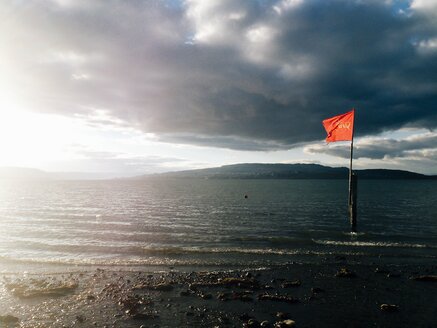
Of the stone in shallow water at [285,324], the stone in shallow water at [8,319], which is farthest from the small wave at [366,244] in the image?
the stone in shallow water at [8,319]

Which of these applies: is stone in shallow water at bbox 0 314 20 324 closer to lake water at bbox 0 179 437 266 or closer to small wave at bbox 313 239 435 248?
lake water at bbox 0 179 437 266

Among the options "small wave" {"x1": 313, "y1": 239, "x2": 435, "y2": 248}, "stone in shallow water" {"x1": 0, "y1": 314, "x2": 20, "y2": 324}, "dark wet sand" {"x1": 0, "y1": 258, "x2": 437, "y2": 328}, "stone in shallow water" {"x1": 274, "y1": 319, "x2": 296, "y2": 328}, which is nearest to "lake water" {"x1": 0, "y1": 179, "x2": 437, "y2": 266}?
"small wave" {"x1": 313, "y1": 239, "x2": 435, "y2": 248}

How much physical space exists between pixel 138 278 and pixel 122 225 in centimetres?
2468

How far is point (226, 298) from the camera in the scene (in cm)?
1612

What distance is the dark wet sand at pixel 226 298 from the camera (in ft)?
45.6

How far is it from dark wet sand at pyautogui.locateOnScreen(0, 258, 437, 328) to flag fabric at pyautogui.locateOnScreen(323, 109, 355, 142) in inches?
479

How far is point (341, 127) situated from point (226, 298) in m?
20.3

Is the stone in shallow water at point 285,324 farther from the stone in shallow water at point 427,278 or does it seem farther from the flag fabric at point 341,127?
the flag fabric at point 341,127

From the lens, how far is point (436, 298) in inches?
643

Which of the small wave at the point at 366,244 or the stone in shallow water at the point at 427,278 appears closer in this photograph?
the stone in shallow water at the point at 427,278

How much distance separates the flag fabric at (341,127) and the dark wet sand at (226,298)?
40.0ft

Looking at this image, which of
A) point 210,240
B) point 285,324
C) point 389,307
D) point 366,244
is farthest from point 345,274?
point 210,240

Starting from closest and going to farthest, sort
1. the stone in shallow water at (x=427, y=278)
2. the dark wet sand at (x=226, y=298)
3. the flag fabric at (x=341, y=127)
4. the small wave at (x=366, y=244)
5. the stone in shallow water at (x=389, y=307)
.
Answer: the dark wet sand at (x=226, y=298)
the stone in shallow water at (x=389, y=307)
the stone in shallow water at (x=427, y=278)
the flag fabric at (x=341, y=127)
the small wave at (x=366, y=244)

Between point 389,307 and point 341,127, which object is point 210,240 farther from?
point 389,307
